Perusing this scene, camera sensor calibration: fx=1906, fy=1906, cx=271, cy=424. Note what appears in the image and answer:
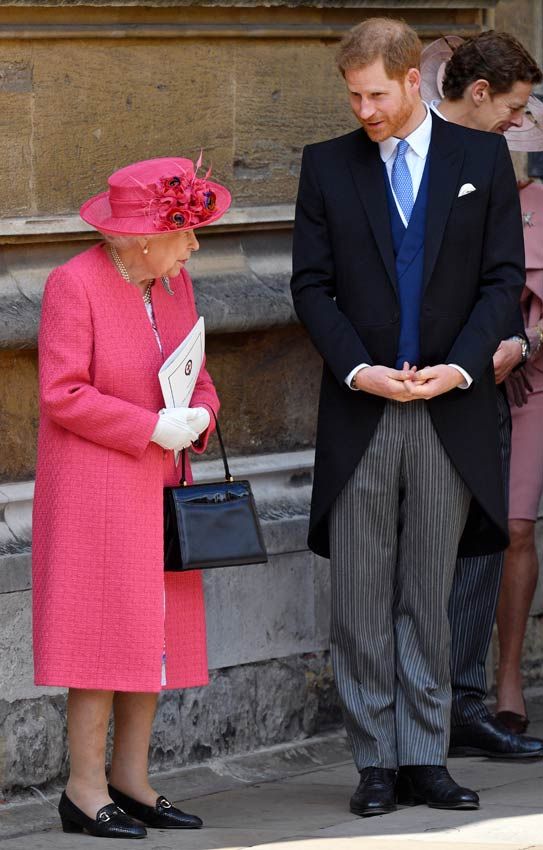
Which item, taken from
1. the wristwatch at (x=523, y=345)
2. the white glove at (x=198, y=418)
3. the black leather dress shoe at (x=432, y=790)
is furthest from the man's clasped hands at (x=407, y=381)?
the black leather dress shoe at (x=432, y=790)

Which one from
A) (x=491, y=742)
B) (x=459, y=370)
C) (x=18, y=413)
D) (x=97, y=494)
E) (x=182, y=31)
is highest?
(x=182, y=31)

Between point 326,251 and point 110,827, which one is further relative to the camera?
point 326,251

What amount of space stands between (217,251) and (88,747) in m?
1.81

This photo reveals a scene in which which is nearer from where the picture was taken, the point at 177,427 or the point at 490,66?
the point at 177,427

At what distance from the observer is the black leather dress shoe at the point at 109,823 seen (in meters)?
4.80

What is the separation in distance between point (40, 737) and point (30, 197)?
153 centimetres

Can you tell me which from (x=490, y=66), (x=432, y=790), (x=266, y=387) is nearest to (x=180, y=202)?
(x=490, y=66)

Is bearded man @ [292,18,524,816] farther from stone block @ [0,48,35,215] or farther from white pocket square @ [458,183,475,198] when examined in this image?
A: stone block @ [0,48,35,215]

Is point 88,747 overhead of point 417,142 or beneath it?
beneath

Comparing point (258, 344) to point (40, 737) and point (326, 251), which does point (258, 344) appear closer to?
point (326, 251)

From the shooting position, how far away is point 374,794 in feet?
16.5

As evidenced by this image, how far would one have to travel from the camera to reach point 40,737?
5355mm

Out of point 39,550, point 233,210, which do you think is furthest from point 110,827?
point 233,210

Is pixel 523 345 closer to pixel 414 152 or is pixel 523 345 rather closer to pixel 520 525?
pixel 520 525
